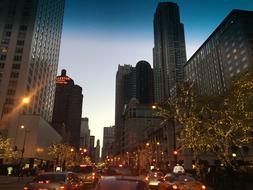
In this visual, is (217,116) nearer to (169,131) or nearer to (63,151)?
(169,131)

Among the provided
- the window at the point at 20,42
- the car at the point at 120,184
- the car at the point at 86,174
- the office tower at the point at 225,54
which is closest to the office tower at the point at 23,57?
the window at the point at 20,42

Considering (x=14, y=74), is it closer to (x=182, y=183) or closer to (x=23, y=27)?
(x=23, y=27)

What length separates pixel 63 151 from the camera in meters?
101

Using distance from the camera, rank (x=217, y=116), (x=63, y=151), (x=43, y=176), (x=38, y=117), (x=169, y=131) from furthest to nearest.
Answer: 1. (x=63, y=151)
2. (x=38, y=117)
3. (x=169, y=131)
4. (x=217, y=116)
5. (x=43, y=176)

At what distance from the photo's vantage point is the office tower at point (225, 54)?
402ft

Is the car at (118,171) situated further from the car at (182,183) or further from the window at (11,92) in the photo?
the window at (11,92)

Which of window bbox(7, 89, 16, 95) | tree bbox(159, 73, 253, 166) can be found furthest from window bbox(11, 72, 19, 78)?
tree bbox(159, 73, 253, 166)

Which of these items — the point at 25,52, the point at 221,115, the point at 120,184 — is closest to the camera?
the point at 120,184

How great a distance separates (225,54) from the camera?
462ft

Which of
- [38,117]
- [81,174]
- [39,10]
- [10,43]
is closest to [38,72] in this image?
[10,43]

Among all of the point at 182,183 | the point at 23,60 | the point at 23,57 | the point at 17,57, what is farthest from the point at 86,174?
A: the point at 17,57

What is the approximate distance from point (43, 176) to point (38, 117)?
249ft

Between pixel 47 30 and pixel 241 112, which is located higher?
pixel 47 30

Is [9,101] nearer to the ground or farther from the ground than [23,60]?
nearer to the ground
